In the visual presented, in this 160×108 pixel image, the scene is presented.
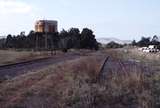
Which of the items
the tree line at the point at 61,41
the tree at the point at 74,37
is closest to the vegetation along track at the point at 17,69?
the tree line at the point at 61,41

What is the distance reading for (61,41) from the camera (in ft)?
356

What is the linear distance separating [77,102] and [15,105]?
72.1 inches

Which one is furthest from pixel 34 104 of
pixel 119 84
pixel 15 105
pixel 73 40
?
pixel 73 40

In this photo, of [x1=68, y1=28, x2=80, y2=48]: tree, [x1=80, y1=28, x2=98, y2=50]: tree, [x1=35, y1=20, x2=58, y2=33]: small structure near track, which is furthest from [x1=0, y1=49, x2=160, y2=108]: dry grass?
[x1=80, y1=28, x2=98, y2=50]: tree

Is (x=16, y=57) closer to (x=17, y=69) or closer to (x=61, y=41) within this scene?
(x=17, y=69)

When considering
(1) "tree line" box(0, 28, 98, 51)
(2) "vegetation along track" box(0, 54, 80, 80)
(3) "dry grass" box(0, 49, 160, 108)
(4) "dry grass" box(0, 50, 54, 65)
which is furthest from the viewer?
(1) "tree line" box(0, 28, 98, 51)

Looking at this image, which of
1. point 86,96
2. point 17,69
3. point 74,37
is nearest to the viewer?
point 86,96

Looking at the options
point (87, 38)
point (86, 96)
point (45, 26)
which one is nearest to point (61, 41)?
point (87, 38)

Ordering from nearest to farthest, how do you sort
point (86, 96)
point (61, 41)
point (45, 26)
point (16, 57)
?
point (86, 96)
point (16, 57)
point (45, 26)
point (61, 41)

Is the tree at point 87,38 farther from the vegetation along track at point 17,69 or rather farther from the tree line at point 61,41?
the vegetation along track at point 17,69

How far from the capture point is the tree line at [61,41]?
102 meters

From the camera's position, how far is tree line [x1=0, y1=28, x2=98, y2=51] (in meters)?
102

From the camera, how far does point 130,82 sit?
1478 centimetres

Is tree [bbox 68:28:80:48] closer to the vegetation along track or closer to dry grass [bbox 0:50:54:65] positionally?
dry grass [bbox 0:50:54:65]
